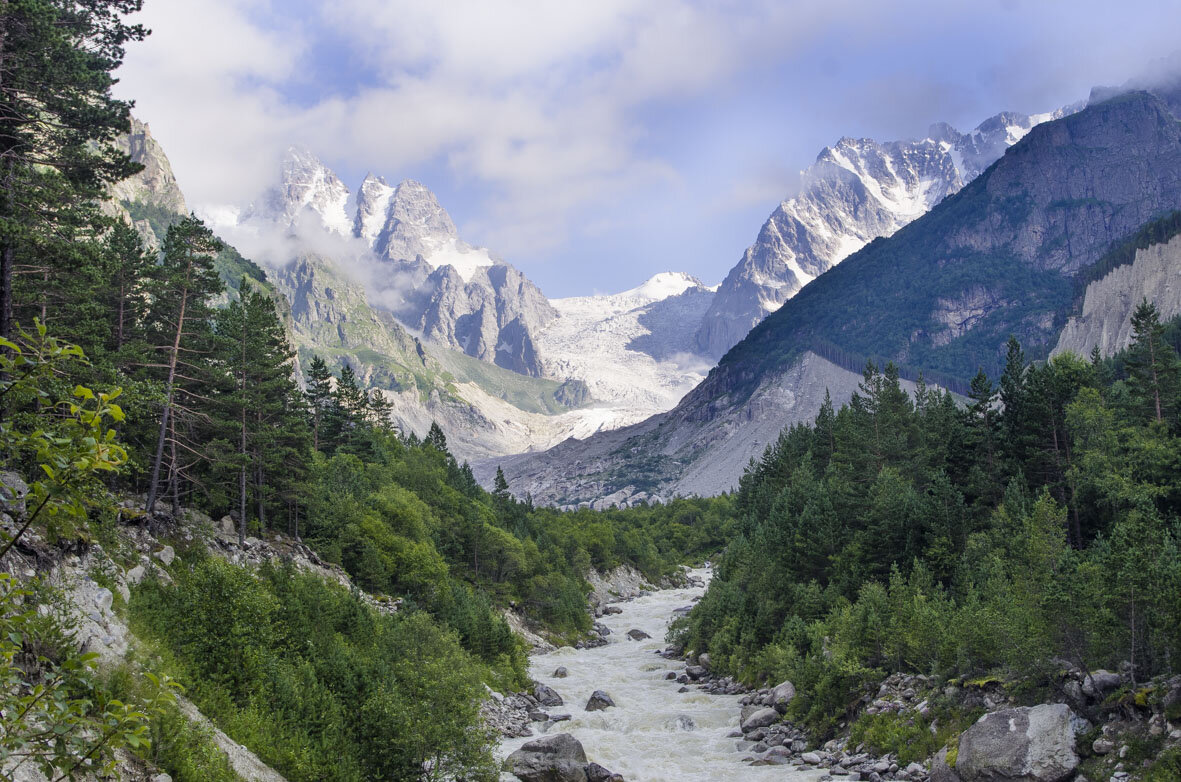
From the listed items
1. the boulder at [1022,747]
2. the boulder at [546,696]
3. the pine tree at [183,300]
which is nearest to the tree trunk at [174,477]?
the pine tree at [183,300]

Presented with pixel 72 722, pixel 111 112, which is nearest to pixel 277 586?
pixel 111 112

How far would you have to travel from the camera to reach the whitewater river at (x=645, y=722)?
3778 centimetres

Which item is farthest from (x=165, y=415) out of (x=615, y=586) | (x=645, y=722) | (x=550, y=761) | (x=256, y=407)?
(x=615, y=586)

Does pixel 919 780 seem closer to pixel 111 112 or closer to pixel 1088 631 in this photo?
Answer: pixel 1088 631

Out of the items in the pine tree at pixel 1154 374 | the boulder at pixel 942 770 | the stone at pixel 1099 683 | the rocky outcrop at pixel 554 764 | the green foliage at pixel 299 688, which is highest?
the pine tree at pixel 1154 374

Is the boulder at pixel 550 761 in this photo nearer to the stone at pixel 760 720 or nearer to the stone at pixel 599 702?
the stone at pixel 599 702

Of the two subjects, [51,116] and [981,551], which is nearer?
[51,116]

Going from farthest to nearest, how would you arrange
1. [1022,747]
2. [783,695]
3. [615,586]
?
[615,586], [783,695], [1022,747]

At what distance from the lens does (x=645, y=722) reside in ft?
152

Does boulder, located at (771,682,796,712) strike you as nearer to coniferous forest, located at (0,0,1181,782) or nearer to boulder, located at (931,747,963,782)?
coniferous forest, located at (0,0,1181,782)

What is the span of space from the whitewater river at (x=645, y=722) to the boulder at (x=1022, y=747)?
8.49m

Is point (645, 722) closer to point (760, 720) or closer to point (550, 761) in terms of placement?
point (760, 720)

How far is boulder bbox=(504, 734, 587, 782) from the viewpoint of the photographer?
34656mm

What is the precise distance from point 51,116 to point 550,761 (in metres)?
35.8
